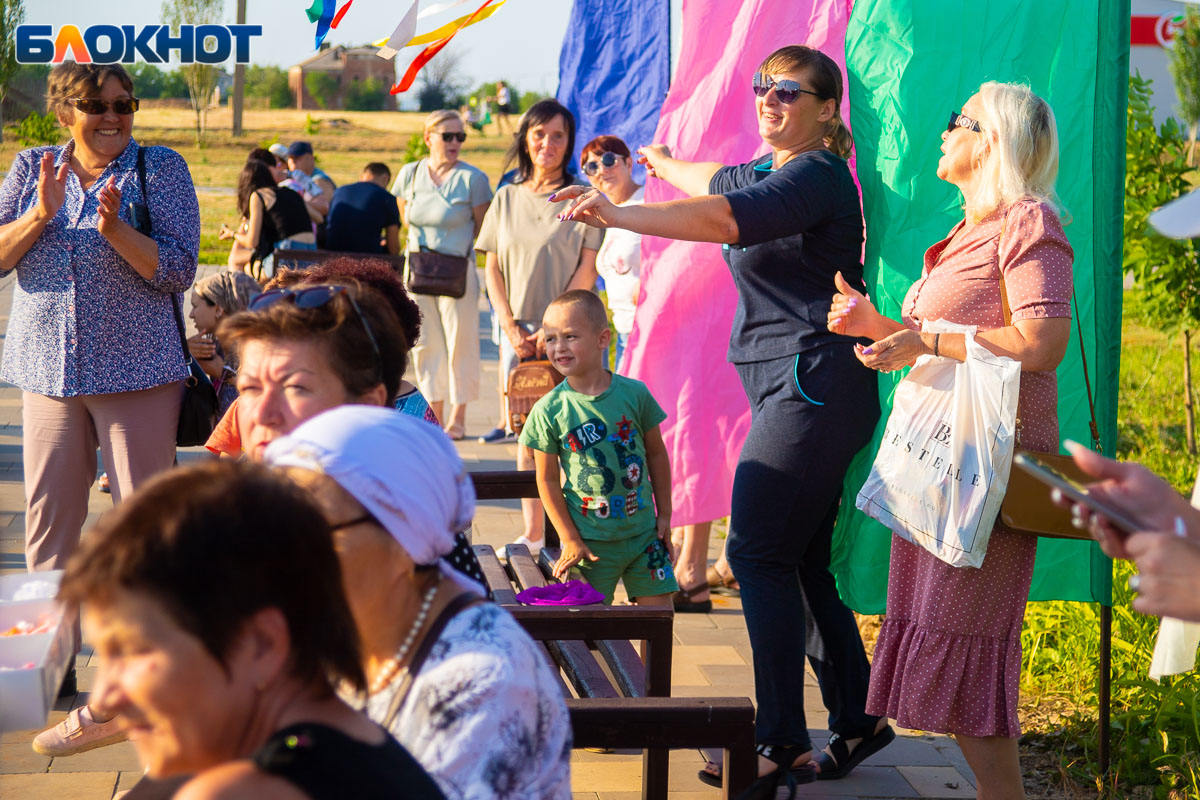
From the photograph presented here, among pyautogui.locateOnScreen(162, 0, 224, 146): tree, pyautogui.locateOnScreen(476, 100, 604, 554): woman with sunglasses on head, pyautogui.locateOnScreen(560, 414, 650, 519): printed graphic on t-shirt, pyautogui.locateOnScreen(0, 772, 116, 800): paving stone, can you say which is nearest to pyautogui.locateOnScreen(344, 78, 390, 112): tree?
pyautogui.locateOnScreen(162, 0, 224, 146): tree

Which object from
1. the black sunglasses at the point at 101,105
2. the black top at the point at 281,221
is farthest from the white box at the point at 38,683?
the black top at the point at 281,221

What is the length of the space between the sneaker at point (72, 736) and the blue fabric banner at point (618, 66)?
5.19 meters

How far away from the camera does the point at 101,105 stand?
388 centimetres

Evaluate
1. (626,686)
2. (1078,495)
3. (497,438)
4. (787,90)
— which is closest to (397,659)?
(1078,495)

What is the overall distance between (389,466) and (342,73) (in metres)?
93.6

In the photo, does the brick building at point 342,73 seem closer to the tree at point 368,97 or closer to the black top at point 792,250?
the tree at point 368,97

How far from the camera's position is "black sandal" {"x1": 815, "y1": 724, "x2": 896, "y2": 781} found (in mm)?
3738

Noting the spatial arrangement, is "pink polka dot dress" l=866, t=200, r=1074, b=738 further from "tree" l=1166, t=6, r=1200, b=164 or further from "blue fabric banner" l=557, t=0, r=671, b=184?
"tree" l=1166, t=6, r=1200, b=164

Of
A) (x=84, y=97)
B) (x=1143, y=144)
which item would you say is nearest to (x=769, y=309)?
(x=84, y=97)

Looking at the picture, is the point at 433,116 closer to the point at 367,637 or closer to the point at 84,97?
the point at 84,97

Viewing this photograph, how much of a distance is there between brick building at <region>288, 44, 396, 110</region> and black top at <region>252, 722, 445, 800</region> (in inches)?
2543

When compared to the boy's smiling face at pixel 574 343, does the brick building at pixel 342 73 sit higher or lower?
higher

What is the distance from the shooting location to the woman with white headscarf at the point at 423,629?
5.01ft

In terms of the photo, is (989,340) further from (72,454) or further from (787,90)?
(72,454)
